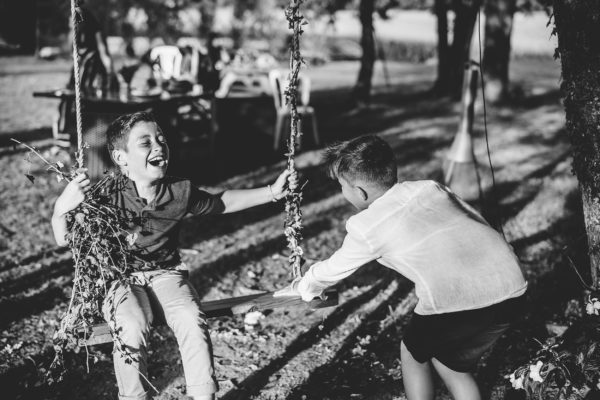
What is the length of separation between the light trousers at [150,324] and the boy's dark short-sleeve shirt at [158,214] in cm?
13

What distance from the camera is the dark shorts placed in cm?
249

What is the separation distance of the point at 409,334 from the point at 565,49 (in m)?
1.96

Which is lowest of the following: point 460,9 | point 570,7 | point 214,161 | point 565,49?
point 214,161

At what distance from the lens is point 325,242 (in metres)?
5.85

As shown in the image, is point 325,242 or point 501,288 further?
point 325,242

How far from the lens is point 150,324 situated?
2.91 metres

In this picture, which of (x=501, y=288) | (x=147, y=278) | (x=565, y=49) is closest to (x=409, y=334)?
(x=501, y=288)

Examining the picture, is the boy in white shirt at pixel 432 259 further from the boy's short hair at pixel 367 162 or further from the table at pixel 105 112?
the table at pixel 105 112

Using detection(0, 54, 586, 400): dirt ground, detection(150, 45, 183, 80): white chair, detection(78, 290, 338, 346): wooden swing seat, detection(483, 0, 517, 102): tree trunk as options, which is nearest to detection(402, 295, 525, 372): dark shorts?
detection(78, 290, 338, 346): wooden swing seat

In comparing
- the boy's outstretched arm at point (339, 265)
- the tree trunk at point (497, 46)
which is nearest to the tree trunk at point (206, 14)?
the tree trunk at point (497, 46)

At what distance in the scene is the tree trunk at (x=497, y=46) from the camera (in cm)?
1325

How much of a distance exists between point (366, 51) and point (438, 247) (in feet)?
34.8

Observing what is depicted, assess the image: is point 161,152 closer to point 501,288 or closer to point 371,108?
point 501,288

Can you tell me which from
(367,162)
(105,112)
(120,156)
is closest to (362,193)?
(367,162)
